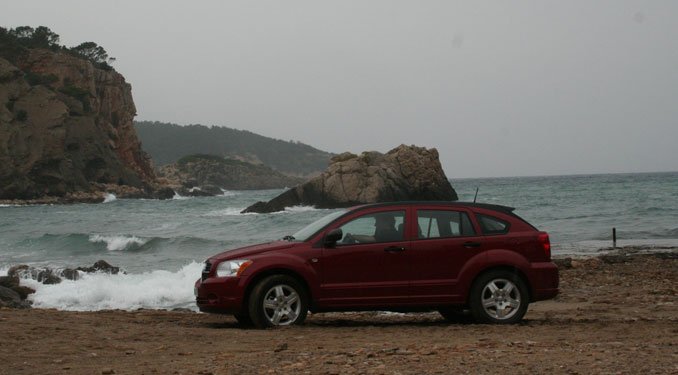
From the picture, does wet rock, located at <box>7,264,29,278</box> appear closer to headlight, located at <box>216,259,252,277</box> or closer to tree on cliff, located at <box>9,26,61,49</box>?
headlight, located at <box>216,259,252,277</box>

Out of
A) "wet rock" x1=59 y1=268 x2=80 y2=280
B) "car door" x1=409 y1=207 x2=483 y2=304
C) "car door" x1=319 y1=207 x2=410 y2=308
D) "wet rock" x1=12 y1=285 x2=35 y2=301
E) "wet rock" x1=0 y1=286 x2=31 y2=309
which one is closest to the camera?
"car door" x1=319 y1=207 x2=410 y2=308

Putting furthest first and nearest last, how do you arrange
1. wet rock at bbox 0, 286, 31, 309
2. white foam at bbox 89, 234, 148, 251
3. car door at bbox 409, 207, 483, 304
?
1. white foam at bbox 89, 234, 148, 251
2. wet rock at bbox 0, 286, 31, 309
3. car door at bbox 409, 207, 483, 304

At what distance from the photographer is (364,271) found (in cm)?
1000

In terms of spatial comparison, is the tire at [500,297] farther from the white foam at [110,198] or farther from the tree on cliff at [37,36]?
the tree on cliff at [37,36]

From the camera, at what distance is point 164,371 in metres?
7.00

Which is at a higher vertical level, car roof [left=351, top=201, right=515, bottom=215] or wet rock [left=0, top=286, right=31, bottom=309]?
car roof [left=351, top=201, right=515, bottom=215]

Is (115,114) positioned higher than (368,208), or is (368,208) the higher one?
(115,114)

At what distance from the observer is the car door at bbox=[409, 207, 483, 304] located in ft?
33.1

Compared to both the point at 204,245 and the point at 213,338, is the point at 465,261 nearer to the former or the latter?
the point at 213,338

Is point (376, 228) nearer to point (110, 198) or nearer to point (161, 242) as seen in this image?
point (161, 242)

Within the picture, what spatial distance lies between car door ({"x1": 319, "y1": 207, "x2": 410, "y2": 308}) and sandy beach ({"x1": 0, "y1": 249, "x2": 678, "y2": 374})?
0.37 metres

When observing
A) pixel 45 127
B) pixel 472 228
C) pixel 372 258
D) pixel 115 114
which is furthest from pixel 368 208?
pixel 115 114

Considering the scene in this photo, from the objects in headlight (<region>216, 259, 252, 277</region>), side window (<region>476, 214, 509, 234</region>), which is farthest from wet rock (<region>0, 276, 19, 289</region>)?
side window (<region>476, 214, 509, 234</region>)

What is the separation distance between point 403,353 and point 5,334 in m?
4.61
